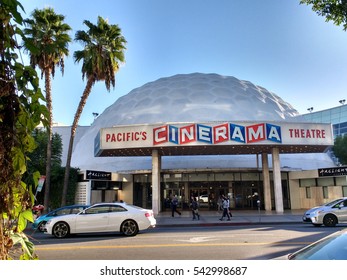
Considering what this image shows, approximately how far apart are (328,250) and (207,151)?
2467cm

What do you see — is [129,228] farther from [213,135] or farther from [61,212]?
[213,135]

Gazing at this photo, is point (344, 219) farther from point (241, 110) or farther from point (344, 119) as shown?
point (344, 119)

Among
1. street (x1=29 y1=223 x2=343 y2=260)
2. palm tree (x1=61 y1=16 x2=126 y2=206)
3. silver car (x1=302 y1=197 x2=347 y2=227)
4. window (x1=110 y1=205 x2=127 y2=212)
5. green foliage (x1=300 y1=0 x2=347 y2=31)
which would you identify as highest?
palm tree (x1=61 y1=16 x2=126 y2=206)

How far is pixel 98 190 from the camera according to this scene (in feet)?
92.8

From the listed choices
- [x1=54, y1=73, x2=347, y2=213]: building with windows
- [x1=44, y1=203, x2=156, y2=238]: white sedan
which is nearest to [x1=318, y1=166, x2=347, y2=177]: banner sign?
[x1=54, y1=73, x2=347, y2=213]: building with windows

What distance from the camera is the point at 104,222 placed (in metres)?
14.0

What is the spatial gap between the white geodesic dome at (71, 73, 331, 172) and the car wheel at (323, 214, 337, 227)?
49.2ft

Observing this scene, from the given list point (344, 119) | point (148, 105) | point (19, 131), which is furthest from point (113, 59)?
point (344, 119)

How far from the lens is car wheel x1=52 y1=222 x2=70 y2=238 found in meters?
14.1

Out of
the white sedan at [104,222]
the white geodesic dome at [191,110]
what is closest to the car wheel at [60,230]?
the white sedan at [104,222]

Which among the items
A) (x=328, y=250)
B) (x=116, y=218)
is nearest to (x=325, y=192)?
(x=116, y=218)

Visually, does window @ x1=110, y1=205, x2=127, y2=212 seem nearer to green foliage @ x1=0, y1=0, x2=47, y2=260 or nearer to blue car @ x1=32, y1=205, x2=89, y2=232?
blue car @ x1=32, y1=205, x2=89, y2=232

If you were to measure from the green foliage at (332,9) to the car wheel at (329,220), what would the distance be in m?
9.48

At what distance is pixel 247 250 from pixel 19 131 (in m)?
8.84
